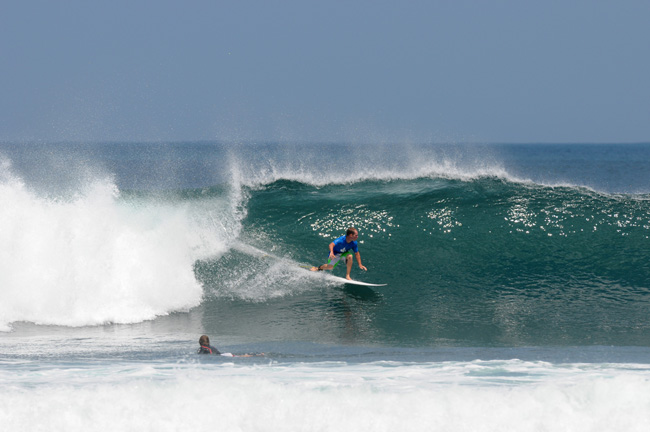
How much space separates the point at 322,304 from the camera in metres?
10.0

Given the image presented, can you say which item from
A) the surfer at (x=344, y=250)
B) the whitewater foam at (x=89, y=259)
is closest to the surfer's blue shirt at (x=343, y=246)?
the surfer at (x=344, y=250)

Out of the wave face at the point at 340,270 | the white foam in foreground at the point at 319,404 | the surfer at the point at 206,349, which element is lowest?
the white foam in foreground at the point at 319,404

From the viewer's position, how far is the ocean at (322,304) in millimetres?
5543

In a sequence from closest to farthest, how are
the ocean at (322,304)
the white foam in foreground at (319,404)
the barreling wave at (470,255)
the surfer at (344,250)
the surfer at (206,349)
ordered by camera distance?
the white foam in foreground at (319,404) → the ocean at (322,304) → the surfer at (206,349) → the barreling wave at (470,255) → the surfer at (344,250)

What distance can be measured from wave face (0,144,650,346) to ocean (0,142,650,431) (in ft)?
0.16

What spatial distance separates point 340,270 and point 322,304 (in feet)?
6.00

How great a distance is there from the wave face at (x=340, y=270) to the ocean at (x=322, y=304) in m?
0.05

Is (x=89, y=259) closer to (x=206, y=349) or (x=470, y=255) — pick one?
(x=206, y=349)

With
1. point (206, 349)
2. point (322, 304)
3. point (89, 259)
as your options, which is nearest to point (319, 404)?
point (206, 349)

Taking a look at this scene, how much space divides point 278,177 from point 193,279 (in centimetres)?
739

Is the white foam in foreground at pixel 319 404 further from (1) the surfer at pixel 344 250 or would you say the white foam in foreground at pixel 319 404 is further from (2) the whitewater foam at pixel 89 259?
(1) the surfer at pixel 344 250

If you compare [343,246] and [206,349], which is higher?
[343,246]

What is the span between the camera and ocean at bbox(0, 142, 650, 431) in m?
5.54

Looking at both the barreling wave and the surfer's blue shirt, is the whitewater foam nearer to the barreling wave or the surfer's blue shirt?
the barreling wave
